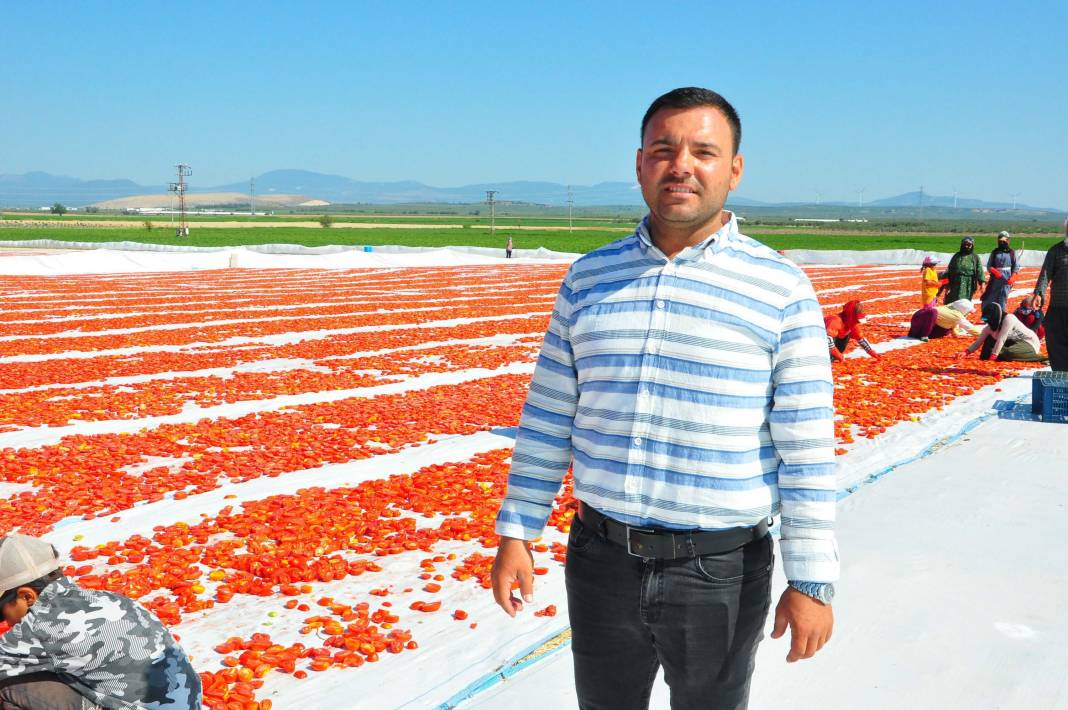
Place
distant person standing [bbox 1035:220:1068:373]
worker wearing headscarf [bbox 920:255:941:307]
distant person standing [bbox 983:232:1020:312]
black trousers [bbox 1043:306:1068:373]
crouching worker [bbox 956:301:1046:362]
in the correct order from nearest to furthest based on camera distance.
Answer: distant person standing [bbox 1035:220:1068:373] → black trousers [bbox 1043:306:1068:373] → crouching worker [bbox 956:301:1046:362] → distant person standing [bbox 983:232:1020:312] → worker wearing headscarf [bbox 920:255:941:307]

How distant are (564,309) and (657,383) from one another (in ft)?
1.21

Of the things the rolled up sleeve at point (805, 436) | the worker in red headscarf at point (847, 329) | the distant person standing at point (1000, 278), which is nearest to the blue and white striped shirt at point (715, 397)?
the rolled up sleeve at point (805, 436)

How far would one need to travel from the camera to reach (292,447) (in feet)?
26.7

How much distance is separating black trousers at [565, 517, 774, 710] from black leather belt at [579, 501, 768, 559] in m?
0.02

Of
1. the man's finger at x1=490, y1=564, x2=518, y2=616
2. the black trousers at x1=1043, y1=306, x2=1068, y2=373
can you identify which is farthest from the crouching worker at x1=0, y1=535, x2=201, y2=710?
the black trousers at x1=1043, y1=306, x2=1068, y2=373

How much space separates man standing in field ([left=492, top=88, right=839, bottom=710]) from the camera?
7.13ft

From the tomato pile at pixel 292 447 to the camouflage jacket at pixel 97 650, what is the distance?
1.66 feet

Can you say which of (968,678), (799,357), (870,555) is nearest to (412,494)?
(870,555)

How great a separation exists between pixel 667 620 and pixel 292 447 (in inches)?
255

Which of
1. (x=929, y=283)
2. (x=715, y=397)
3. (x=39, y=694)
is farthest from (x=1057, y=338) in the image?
(x=39, y=694)

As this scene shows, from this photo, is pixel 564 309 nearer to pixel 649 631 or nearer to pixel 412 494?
pixel 649 631

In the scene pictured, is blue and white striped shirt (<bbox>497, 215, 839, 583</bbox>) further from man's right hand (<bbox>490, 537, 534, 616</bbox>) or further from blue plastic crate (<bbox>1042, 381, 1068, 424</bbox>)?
blue plastic crate (<bbox>1042, 381, 1068, 424</bbox>)

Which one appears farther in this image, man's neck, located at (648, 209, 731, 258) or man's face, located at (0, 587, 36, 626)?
man's face, located at (0, 587, 36, 626)

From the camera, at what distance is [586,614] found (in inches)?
92.1
